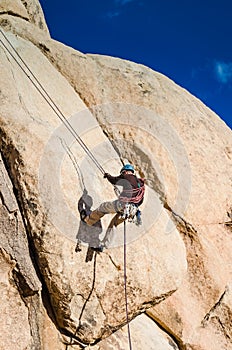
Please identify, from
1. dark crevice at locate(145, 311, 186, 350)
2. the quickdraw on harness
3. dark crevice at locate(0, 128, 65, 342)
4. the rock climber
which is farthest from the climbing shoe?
dark crevice at locate(145, 311, 186, 350)

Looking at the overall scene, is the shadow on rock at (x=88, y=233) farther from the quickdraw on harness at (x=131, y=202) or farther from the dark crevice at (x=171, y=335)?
the dark crevice at (x=171, y=335)

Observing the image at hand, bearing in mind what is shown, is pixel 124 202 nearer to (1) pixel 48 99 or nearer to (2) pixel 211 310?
(1) pixel 48 99

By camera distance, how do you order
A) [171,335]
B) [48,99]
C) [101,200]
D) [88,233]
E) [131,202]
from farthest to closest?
[48,99]
[171,335]
[101,200]
[88,233]
[131,202]

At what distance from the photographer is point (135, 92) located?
12.9m

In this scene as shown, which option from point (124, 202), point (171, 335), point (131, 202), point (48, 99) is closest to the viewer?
point (124, 202)

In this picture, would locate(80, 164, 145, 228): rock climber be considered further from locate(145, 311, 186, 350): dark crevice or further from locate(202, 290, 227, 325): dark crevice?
locate(202, 290, 227, 325): dark crevice

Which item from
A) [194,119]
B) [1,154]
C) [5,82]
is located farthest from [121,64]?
[1,154]

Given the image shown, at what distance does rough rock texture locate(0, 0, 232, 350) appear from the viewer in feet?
24.0

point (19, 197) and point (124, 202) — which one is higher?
point (19, 197)

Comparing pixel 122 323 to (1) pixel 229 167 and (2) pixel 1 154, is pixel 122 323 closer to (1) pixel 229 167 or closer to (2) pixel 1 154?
(2) pixel 1 154

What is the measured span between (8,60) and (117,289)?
6.71 metres

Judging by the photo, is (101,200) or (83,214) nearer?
(83,214)

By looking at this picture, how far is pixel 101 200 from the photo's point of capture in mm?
8711

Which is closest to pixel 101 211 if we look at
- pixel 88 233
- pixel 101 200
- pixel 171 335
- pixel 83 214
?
pixel 83 214
